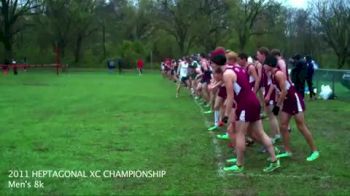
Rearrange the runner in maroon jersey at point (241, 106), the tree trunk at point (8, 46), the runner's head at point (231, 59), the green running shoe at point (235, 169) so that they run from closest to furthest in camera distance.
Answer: the runner in maroon jersey at point (241, 106) < the green running shoe at point (235, 169) < the runner's head at point (231, 59) < the tree trunk at point (8, 46)

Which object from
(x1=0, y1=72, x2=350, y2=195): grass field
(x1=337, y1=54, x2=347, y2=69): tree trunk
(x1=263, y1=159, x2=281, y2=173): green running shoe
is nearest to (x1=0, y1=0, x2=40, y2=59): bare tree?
(x1=337, y1=54, x2=347, y2=69): tree trunk

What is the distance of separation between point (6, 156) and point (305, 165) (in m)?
4.89

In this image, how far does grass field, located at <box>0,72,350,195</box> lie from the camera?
24.1ft

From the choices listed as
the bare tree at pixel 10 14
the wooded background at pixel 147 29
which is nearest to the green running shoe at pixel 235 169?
the wooded background at pixel 147 29

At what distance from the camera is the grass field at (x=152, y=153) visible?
7.33 metres

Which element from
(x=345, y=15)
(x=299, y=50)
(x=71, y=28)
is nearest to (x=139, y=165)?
(x=345, y=15)

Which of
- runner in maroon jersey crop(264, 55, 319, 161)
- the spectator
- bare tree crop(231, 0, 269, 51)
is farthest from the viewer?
bare tree crop(231, 0, 269, 51)

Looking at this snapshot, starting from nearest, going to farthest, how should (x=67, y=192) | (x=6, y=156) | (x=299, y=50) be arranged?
1. (x=67, y=192)
2. (x=6, y=156)
3. (x=299, y=50)

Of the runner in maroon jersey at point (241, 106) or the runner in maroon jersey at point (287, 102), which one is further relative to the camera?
the runner in maroon jersey at point (287, 102)

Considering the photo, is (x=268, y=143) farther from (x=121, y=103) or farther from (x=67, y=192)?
(x=121, y=103)

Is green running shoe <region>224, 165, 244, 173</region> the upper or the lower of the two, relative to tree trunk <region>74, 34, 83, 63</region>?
A: lower

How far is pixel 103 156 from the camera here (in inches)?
367

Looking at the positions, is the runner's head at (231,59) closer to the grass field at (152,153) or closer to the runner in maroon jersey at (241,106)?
the runner in maroon jersey at (241,106)

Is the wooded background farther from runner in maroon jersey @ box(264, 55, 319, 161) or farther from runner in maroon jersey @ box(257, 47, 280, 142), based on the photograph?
runner in maroon jersey @ box(264, 55, 319, 161)
